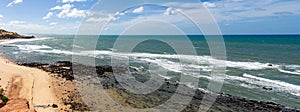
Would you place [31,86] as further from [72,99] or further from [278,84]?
[278,84]

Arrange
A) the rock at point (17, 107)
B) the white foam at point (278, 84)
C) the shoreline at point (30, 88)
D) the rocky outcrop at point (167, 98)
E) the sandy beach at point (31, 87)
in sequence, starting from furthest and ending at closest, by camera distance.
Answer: the white foam at point (278, 84), the rocky outcrop at point (167, 98), the sandy beach at point (31, 87), the shoreline at point (30, 88), the rock at point (17, 107)

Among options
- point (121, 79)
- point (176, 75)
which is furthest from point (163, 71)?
point (121, 79)

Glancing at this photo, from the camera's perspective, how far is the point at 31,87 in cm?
2578

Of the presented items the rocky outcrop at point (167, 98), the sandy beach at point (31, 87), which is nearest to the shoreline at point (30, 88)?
the sandy beach at point (31, 87)

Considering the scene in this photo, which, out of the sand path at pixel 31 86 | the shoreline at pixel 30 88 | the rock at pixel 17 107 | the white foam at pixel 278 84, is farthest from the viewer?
the white foam at pixel 278 84

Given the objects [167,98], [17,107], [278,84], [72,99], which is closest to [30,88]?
[72,99]

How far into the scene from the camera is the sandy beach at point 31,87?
21.1 metres

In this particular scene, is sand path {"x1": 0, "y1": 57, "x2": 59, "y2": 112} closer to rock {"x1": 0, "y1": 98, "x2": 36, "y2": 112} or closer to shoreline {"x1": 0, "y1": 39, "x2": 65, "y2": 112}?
shoreline {"x1": 0, "y1": 39, "x2": 65, "y2": 112}

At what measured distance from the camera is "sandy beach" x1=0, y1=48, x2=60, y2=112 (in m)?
21.1

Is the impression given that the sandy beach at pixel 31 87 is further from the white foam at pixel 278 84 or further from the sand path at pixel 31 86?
the white foam at pixel 278 84

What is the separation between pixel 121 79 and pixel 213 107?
518 inches

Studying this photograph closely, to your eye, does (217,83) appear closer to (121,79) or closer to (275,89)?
(275,89)

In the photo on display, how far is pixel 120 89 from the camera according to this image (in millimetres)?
27109

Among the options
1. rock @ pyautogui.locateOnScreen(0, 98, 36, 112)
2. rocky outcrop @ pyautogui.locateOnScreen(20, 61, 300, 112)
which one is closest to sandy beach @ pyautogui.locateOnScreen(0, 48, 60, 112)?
rocky outcrop @ pyautogui.locateOnScreen(20, 61, 300, 112)
